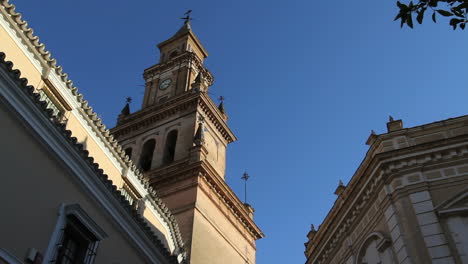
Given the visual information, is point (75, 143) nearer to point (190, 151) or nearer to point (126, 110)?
point (190, 151)

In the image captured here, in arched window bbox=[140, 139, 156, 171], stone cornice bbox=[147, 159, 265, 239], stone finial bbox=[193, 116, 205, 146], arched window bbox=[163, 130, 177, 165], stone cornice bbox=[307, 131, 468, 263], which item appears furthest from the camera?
arched window bbox=[140, 139, 156, 171]

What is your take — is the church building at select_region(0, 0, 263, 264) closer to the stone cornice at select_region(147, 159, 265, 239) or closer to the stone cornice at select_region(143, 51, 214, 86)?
the stone cornice at select_region(147, 159, 265, 239)

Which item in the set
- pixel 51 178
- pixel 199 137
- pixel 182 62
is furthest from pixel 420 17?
pixel 182 62

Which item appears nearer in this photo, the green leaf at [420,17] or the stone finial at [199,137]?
the green leaf at [420,17]

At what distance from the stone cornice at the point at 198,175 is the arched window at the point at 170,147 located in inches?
102

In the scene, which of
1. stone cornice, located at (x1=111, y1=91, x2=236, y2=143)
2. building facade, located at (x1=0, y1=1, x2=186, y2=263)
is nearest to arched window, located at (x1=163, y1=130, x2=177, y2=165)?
stone cornice, located at (x1=111, y1=91, x2=236, y2=143)

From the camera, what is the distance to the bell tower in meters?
23.7

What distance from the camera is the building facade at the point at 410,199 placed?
11.3 metres

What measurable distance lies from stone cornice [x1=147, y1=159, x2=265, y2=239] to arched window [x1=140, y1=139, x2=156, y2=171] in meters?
3.30

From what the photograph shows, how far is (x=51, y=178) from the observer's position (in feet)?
38.4

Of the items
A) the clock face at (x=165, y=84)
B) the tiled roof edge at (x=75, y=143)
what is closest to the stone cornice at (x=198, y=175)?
the tiled roof edge at (x=75, y=143)

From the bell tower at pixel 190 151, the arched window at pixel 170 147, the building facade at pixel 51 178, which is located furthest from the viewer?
the arched window at pixel 170 147

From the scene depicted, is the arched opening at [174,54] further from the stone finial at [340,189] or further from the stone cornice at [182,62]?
the stone finial at [340,189]

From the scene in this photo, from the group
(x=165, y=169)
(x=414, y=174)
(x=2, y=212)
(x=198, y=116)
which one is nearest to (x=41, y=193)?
(x=2, y=212)
